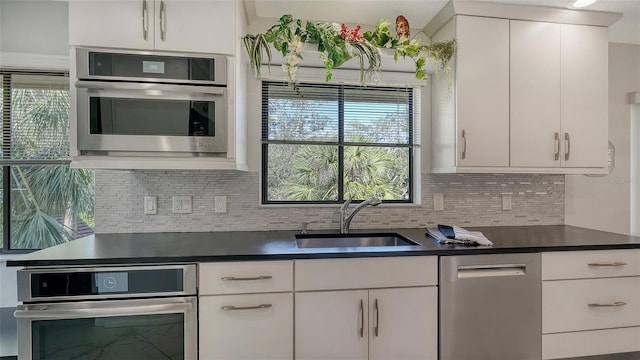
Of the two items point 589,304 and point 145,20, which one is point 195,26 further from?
point 589,304

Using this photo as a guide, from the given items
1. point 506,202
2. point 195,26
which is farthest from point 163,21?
point 506,202

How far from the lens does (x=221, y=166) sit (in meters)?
1.67

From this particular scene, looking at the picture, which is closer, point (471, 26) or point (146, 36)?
point (146, 36)

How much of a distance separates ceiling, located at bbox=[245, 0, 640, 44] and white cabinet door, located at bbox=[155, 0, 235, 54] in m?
0.33

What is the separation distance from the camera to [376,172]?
2340 mm

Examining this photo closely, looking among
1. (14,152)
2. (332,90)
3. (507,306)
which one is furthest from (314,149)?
(14,152)

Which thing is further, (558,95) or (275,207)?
(275,207)

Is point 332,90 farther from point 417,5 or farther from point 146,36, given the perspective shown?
point 146,36

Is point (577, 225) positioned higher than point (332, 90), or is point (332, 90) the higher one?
point (332, 90)

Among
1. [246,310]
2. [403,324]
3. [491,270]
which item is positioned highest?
[491,270]

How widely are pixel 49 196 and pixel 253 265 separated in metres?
1.70

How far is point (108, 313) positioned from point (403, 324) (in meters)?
1.41

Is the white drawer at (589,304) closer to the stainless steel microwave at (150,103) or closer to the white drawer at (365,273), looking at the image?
the white drawer at (365,273)

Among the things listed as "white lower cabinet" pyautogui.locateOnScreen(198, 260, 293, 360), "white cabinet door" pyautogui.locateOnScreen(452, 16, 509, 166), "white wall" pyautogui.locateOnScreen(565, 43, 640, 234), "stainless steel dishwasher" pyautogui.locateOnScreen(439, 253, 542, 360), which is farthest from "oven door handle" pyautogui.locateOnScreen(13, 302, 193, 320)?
"white wall" pyautogui.locateOnScreen(565, 43, 640, 234)
